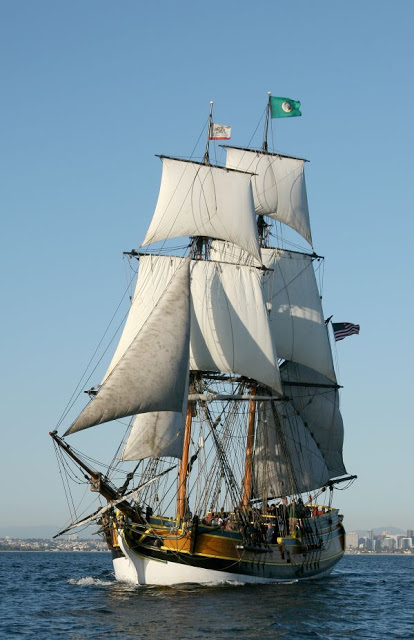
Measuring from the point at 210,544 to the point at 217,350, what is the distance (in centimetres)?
1374

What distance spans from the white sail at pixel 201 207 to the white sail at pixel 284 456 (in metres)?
12.4

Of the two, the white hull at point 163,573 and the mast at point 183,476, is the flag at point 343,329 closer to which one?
the mast at point 183,476

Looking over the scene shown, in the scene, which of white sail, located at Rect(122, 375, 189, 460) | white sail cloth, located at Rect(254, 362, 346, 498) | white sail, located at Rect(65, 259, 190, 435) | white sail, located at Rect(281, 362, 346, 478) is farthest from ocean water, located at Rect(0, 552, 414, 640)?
white sail, located at Rect(281, 362, 346, 478)

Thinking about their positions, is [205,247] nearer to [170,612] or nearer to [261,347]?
[261,347]

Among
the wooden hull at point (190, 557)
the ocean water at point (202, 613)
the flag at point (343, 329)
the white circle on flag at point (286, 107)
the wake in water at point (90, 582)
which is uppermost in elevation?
the white circle on flag at point (286, 107)

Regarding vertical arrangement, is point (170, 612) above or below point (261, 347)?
below

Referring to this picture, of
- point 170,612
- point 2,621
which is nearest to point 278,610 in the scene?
point 170,612

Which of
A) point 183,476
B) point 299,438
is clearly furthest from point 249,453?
point 183,476

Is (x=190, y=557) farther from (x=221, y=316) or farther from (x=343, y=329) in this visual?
(x=343, y=329)

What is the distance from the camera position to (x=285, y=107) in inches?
3115

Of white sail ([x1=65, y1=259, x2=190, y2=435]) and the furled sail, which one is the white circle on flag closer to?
white sail ([x1=65, y1=259, x2=190, y2=435])

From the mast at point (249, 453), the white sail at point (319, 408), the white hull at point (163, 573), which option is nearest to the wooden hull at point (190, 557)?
the white hull at point (163, 573)

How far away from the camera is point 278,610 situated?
47.1 m

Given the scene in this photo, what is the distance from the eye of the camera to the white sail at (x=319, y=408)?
77562mm
